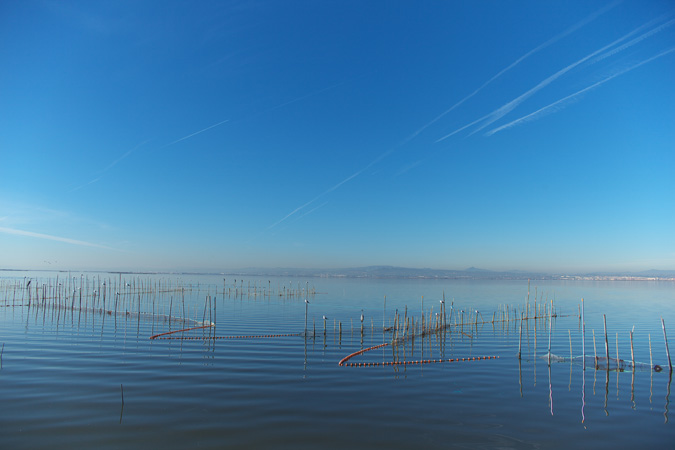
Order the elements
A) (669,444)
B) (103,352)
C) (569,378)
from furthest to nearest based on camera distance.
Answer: (103,352), (569,378), (669,444)

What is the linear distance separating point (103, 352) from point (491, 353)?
17515mm

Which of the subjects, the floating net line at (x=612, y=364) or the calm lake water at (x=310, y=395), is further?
the floating net line at (x=612, y=364)

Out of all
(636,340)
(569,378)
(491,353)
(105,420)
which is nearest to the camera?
(105,420)

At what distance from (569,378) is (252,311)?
96.2ft

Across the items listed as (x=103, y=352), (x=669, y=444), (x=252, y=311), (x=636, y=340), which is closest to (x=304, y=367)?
(x=103, y=352)

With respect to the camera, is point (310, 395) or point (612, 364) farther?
point (612, 364)

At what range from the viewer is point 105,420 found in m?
9.80

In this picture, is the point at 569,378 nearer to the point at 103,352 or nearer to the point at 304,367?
the point at 304,367

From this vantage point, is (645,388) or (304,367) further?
(304,367)

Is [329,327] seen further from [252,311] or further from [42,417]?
[42,417]

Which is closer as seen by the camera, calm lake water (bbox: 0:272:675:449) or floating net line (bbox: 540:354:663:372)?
calm lake water (bbox: 0:272:675:449)

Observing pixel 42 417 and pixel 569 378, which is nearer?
pixel 42 417

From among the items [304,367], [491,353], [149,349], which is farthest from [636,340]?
[149,349]

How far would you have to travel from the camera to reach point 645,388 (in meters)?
13.5
